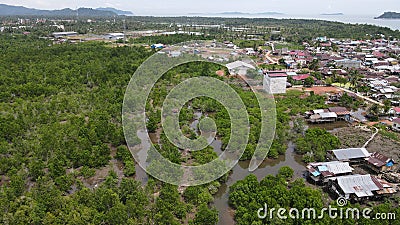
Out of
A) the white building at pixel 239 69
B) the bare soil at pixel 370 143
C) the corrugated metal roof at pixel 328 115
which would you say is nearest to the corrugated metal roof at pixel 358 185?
the bare soil at pixel 370 143

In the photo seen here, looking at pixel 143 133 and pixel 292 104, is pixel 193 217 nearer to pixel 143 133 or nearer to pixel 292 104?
pixel 143 133

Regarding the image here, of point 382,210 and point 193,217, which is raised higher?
point 382,210

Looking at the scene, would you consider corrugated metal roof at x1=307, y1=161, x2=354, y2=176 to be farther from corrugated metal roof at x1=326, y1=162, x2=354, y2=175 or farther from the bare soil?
the bare soil

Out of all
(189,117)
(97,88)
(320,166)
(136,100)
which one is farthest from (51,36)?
(320,166)

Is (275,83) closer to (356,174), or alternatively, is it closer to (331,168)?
(356,174)

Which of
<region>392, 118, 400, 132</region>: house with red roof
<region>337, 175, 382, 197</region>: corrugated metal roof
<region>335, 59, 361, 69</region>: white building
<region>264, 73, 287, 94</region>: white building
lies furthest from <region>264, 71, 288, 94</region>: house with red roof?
<region>337, 175, 382, 197</region>: corrugated metal roof

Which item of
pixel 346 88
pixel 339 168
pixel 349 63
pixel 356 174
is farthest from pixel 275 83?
pixel 349 63

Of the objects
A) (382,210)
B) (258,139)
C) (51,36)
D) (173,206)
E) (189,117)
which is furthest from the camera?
(51,36)
